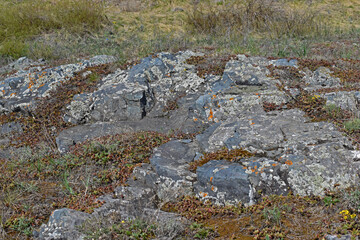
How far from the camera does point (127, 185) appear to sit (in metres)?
4.62

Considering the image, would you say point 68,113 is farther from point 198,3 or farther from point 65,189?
point 198,3

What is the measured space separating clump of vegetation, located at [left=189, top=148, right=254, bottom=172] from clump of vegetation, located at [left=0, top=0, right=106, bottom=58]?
883 centimetres

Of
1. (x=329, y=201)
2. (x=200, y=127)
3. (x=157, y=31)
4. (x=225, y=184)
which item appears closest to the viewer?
(x=329, y=201)

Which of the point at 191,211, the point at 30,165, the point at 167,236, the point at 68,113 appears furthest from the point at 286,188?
the point at 68,113

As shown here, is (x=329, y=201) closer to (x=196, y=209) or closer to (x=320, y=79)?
(x=196, y=209)

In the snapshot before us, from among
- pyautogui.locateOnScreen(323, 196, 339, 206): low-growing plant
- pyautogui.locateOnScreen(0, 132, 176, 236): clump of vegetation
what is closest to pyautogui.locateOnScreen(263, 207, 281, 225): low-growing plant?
pyautogui.locateOnScreen(323, 196, 339, 206): low-growing plant

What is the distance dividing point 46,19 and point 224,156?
10.2 meters

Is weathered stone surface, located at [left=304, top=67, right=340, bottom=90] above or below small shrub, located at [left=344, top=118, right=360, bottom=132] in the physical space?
below

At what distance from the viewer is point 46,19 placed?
1199cm

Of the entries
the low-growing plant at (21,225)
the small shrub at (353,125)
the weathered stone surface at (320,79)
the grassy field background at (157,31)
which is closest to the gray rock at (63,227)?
the low-growing plant at (21,225)

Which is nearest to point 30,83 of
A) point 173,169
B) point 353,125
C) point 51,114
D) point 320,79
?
point 51,114

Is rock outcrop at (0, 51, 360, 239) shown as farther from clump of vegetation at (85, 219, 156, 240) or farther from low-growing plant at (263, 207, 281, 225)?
low-growing plant at (263, 207, 281, 225)

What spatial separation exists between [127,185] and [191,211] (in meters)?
1.09

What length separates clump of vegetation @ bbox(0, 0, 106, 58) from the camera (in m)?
11.6
